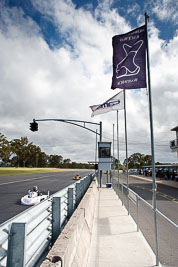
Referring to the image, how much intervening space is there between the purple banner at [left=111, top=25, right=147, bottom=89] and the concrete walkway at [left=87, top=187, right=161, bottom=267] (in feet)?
14.9

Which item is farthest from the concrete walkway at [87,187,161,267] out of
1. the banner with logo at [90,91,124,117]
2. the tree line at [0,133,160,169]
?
the tree line at [0,133,160,169]

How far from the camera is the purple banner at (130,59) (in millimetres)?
6895

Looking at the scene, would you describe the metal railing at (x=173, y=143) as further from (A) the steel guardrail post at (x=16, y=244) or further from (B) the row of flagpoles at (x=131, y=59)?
(A) the steel guardrail post at (x=16, y=244)

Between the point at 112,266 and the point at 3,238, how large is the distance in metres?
3.47

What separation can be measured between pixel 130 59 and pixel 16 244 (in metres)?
6.22

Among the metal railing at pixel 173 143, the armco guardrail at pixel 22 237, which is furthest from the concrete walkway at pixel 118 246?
the metal railing at pixel 173 143

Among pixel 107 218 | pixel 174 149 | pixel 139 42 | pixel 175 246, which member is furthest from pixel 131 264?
pixel 174 149

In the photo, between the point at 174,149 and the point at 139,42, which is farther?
the point at 174,149

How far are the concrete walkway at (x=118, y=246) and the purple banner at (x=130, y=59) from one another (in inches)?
179

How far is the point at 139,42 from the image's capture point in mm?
6980

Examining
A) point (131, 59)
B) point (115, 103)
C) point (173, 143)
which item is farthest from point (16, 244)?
point (173, 143)

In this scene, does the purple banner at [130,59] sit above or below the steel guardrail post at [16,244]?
above

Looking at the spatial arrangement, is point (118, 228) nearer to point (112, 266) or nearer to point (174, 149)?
point (112, 266)

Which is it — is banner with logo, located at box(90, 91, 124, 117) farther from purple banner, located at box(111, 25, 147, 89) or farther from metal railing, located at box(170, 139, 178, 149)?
metal railing, located at box(170, 139, 178, 149)
